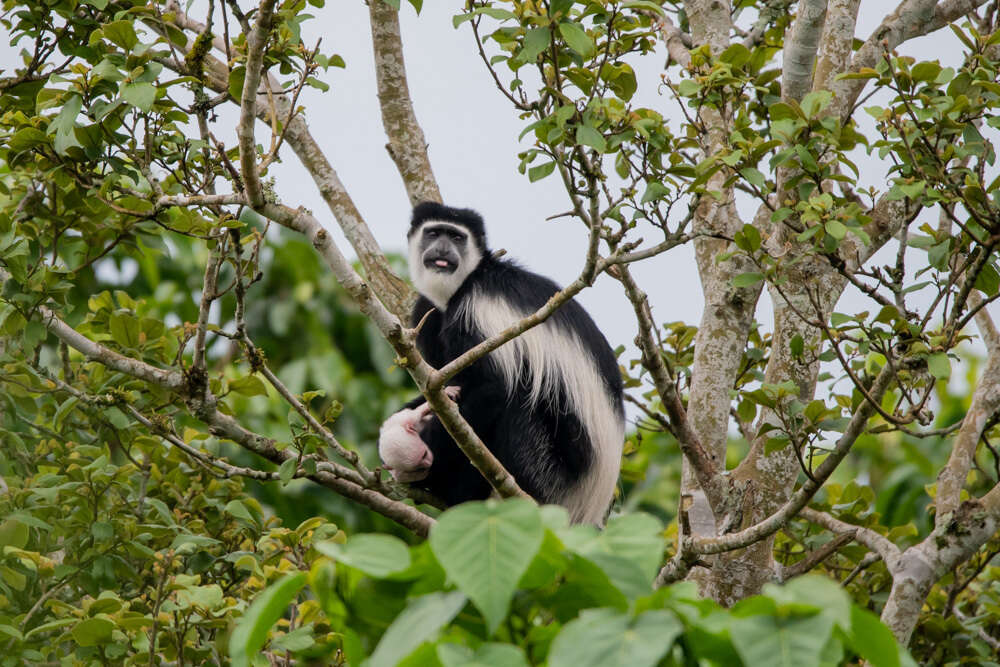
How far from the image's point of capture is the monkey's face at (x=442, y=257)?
363 cm

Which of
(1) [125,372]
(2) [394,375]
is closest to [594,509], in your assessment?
(1) [125,372]

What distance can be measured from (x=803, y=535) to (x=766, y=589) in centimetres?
227

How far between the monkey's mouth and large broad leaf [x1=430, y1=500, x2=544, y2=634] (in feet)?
9.28

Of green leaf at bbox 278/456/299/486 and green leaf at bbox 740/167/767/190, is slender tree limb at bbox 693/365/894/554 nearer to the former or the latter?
green leaf at bbox 740/167/767/190

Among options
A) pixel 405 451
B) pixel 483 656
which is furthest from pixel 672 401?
pixel 483 656

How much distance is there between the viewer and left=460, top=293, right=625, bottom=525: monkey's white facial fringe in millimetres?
3348

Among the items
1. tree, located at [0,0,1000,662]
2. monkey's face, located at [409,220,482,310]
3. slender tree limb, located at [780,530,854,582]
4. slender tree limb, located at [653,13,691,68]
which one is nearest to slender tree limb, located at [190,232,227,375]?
tree, located at [0,0,1000,662]

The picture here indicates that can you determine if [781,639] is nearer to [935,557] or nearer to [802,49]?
[935,557]

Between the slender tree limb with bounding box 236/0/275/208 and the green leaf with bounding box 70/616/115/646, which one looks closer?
the slender tree limb with bounding box 236/0/275/208

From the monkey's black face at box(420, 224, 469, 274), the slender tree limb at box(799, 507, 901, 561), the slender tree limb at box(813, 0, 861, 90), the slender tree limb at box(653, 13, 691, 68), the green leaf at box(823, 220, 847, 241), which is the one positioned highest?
the slender tree limb at box(653, 13, 691, 68)

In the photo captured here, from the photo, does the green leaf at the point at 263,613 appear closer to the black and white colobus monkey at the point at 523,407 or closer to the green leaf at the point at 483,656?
the green leaf at the point at 483,656

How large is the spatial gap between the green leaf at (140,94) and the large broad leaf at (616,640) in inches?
60.7

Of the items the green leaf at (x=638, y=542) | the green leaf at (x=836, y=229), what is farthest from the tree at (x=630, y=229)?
the green leaf at (x=638, y=542)

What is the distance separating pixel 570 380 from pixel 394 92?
1069 mm
